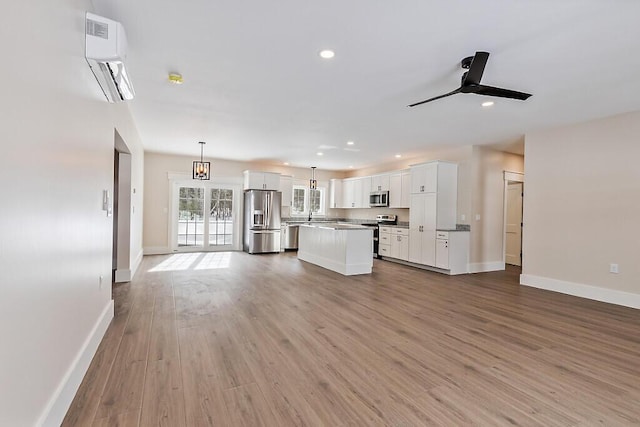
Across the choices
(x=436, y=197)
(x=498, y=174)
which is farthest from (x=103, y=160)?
(x=498, y=174)

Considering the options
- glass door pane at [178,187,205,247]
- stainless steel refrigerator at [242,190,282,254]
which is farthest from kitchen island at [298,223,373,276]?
glass door pane at [178,187,205,247]

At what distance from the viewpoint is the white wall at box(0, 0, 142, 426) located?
1.22m

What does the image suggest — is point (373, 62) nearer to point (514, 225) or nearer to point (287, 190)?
point (514, 225)

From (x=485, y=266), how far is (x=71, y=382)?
711cm

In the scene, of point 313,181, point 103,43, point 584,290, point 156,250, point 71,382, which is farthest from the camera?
point 313,181

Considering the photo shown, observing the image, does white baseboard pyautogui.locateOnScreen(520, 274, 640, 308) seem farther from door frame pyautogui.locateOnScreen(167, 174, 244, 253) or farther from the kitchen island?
door frame pyautogui.locateOnScreen(167, 174, 244, 253)

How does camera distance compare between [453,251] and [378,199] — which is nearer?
[453,251]

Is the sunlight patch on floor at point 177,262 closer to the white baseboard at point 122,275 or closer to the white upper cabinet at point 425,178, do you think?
the white baseboard at point 122,275

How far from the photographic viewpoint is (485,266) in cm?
680

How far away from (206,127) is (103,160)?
9.17 feet

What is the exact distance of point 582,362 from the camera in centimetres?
261

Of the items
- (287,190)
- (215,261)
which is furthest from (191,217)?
(287,190)

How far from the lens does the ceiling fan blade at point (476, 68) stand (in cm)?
279

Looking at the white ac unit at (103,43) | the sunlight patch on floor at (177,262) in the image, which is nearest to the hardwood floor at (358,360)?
the sunlight patch on floor at (177,262)
